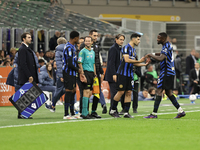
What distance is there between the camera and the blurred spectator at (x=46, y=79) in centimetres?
1627

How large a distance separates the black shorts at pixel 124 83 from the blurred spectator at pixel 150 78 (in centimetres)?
1059

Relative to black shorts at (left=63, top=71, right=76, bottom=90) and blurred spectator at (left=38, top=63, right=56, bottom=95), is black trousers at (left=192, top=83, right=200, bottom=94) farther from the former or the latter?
black shorts at (left=63, top=71, right=76, bottom=90)

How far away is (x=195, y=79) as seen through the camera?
76.3ft

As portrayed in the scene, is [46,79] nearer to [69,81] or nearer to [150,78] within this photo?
[69,81]

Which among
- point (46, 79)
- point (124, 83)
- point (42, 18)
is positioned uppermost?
point (42, 18)

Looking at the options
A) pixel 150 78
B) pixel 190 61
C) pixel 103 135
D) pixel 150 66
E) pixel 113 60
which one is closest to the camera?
pixel 103 135

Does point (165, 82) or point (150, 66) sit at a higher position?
point (165, 82)

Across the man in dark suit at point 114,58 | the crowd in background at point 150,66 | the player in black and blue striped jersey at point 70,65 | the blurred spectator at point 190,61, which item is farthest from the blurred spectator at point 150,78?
the player in black and blue striped jersey at point 70,65

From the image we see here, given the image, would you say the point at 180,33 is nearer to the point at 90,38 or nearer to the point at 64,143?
the point at 90,38

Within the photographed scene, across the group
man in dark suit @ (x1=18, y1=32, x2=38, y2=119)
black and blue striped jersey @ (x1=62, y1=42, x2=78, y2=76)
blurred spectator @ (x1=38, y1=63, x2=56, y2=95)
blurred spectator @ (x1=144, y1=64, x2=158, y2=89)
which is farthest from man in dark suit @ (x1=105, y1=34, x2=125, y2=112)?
blurred spectator @ (x1=144, y1=64, x2=158, y2=89)

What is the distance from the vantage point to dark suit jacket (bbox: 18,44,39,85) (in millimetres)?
11102

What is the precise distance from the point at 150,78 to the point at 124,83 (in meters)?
10.8

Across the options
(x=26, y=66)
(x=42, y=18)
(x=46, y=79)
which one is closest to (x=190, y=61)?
(x=42, y=18)

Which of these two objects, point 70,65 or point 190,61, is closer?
point 70,65
